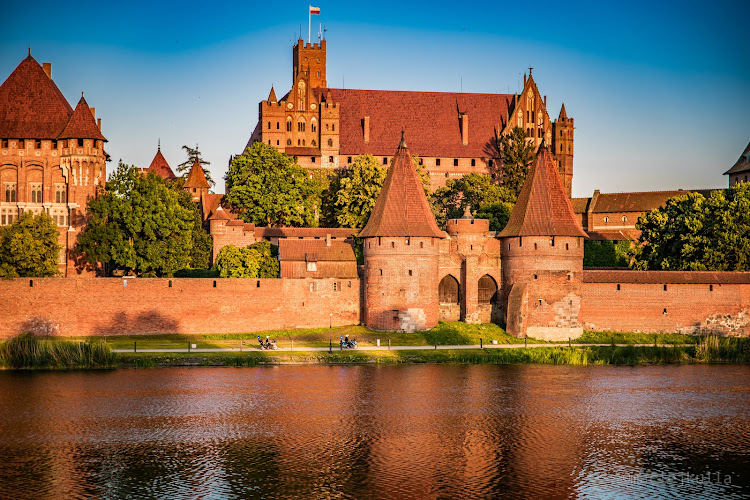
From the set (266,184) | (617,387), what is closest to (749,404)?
(617,387)

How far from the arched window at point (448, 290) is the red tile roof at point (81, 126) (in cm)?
2418

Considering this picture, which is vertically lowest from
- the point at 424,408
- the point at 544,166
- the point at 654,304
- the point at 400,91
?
the point at 424,408

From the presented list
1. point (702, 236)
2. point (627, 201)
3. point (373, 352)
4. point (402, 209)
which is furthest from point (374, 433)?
point (627, 201)

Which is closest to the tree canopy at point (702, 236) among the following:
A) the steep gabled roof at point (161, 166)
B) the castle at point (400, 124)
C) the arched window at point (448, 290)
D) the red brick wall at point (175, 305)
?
the arched window at point (448, 290)

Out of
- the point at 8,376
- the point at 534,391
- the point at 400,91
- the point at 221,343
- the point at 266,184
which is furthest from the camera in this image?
the point at 400,91

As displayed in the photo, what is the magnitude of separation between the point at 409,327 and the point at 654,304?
12.4m

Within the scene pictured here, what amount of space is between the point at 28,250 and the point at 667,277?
31.9 m

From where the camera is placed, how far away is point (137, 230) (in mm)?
50500

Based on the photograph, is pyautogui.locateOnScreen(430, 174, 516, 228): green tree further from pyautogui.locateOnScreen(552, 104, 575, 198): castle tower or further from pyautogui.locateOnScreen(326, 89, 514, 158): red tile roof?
pyautogui.locateOnScreen(552, 104, 575, 198): castle tower

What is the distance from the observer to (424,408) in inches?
1239

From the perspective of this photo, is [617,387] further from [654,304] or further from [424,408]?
[654,304]

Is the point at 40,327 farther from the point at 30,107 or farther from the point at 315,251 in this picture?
the point at 30,107

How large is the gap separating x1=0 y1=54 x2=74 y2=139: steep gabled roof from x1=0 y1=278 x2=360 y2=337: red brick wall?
58.0 ft

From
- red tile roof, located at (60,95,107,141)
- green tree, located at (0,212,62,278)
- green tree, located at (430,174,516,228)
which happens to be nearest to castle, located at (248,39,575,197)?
green tree, located at (430,174,516,228)
